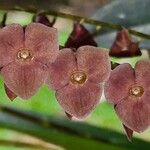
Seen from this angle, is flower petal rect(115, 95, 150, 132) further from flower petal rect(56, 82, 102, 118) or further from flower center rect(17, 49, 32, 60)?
flower center rect(17, 49, 32, 60)

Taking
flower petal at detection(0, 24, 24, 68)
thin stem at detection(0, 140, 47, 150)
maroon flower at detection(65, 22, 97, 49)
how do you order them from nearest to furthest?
1. flower petal at detection(0, 24, 24, 68)
2. maroon flower at detection(65, 22, 97, 49)
3. thin stem at detection(0, 140, 47, 150)

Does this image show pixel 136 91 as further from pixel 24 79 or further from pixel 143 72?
pixel 24 79

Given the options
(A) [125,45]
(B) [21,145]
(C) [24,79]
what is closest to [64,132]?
(B) [21,145]

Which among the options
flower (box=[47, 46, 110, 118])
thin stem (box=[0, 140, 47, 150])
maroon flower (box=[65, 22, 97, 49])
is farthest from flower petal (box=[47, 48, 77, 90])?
thin stem (box=[0, 140, 47, 150])

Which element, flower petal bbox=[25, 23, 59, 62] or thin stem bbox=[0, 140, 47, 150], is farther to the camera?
thin stem bbox=[0, 140, 47, 150]

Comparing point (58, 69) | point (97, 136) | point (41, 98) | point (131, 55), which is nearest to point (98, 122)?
point (97, 136)

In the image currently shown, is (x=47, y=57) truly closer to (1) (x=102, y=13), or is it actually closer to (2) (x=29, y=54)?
(2) (x=29, y=54)

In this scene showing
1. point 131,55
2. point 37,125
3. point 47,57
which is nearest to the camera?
point 47,57
